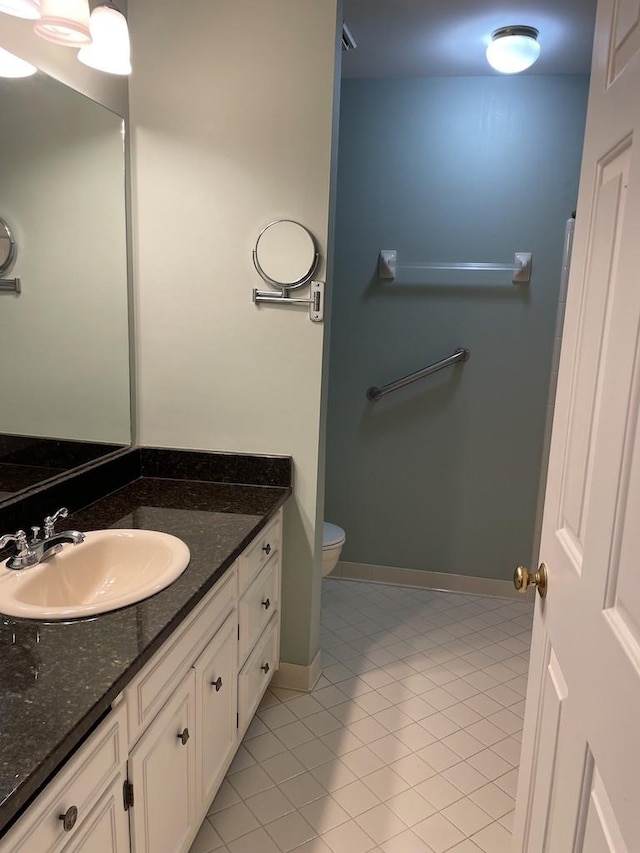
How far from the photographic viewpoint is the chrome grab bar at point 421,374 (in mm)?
3020

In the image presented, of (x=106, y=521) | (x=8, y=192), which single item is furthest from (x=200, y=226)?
(x=106, y=521)

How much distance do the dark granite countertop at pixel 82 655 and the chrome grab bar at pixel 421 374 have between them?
1403mm

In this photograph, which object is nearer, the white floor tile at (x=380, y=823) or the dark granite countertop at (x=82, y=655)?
the dark granite countertop at (x=82, y=655)

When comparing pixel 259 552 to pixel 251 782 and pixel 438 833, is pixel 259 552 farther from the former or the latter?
pixel 438 833

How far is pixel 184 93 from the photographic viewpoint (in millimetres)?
2068

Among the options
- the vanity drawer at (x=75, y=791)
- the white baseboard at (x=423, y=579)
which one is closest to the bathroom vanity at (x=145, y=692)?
the vanity drawer at (x=75, y=791)

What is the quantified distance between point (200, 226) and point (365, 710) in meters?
1.78

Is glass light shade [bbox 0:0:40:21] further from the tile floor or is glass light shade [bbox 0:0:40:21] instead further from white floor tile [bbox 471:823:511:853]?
white floor tile [bbox 471:823:511:853]

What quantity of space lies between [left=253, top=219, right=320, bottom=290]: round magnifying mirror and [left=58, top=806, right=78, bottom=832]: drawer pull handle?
1553 millimetres

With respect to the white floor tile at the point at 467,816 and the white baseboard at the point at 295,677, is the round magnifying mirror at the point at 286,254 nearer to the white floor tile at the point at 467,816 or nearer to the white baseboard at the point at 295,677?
the white baseboard at the point at 295,677

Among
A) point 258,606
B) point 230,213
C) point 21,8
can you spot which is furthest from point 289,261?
point 258,606

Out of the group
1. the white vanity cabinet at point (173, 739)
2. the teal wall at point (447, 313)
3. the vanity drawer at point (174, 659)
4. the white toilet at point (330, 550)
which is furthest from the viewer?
the teal wall at point (447, 313)

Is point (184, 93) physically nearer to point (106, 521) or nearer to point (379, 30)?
point (379, 30)

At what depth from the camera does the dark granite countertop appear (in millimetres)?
899
